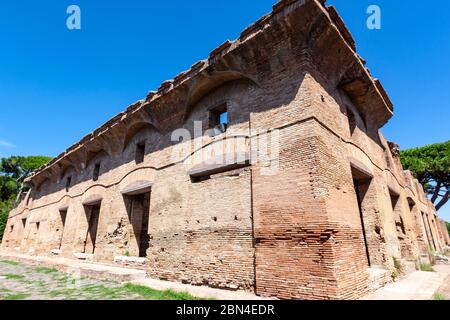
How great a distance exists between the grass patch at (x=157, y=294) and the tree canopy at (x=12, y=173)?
26512 mm

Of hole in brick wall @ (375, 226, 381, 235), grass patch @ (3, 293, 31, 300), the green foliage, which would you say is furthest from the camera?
the green foliage

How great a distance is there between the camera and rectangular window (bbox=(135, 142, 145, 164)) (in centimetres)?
939

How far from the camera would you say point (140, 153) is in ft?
31.3

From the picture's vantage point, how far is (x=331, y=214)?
442 centimetres

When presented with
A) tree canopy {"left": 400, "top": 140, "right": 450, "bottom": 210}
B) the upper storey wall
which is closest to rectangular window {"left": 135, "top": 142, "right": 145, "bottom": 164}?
the upper storey wall

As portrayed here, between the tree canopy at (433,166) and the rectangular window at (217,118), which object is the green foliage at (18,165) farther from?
the tree canopy at (433,166)

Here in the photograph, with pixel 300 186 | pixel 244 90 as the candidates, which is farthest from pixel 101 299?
pixel 244 90

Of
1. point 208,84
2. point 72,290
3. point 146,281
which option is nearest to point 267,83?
point 208,84

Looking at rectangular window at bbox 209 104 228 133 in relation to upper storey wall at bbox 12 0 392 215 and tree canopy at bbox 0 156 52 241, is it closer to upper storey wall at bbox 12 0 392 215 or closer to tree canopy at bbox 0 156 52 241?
upper storey wall at bbox 12 0 392 215

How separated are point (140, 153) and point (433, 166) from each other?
77.5 feet

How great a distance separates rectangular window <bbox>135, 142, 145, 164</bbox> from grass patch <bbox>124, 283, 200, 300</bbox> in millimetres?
4807

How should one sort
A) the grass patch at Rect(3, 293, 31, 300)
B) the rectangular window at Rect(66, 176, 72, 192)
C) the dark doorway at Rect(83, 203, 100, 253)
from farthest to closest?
1. the rectangular window at Rect(66, 176, 72, 192)
2. the dark doorway at Rect(83, 203, 100, 253)
3. the grass patch at Rect(3, 293, 31, 300)

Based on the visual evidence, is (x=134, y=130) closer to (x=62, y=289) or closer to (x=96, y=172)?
(x=96, y=172)

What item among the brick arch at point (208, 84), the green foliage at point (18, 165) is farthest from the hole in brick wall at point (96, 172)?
the green foliage at point (18, 165)
